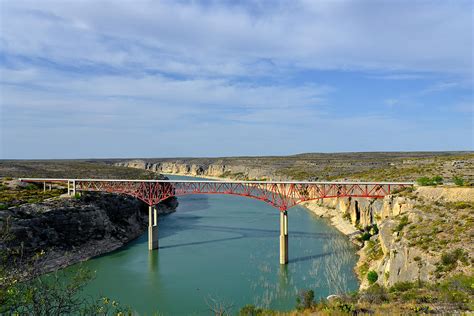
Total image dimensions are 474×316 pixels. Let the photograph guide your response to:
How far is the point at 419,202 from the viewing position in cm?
2656

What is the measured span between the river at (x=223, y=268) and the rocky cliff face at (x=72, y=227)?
1876mm

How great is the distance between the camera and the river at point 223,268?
24359mm

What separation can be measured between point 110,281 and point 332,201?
37976 millimetres

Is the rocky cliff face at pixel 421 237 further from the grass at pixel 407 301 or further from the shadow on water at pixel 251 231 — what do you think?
the shadow on water at pixel 251 231

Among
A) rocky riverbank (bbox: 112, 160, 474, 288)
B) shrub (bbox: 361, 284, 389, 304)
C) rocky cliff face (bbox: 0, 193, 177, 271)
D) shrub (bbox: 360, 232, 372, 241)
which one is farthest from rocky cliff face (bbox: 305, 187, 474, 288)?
rocky cliff face (bbox: 0, 193, 177, 271)

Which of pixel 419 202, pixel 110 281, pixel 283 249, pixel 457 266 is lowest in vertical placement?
pixel 110 281

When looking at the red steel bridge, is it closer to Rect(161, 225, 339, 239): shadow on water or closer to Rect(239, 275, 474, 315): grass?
Rect(161, 225, 339, 239): shadow on water

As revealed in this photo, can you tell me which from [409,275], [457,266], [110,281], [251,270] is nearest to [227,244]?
[251,270]

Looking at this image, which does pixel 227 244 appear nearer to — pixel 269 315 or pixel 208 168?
pixel 269 315

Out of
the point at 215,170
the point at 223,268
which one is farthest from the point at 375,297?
the point at 215,170

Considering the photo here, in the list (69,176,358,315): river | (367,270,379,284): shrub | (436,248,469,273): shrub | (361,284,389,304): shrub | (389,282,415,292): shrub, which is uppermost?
(436,248,469,273): shrub

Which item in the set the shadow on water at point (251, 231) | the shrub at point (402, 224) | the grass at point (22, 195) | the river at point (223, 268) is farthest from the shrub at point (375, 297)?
the grass at point (22, 195)

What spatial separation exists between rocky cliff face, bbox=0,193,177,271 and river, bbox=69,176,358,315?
188cm

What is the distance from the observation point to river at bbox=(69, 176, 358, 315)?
24359 mm
